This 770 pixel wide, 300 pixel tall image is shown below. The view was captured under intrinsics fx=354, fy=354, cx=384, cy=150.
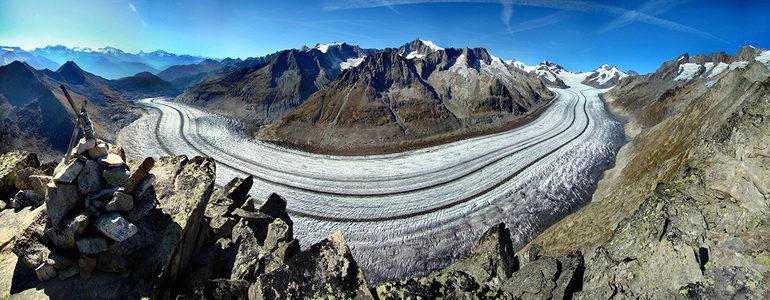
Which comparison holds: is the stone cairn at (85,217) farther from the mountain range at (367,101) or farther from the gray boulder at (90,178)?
A: the mountain range at (367,101)

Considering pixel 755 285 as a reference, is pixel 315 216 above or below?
below

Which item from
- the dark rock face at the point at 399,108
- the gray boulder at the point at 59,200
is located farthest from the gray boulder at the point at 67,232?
the dark rock face at the point at 399,108

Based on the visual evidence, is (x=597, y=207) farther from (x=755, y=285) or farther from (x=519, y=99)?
(x=519, y=99)

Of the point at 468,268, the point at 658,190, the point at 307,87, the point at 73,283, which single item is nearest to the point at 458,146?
the point at 658,190

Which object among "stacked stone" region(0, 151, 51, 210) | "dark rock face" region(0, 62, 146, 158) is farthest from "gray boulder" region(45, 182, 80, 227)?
"dark rock face" region(0, 62, 146, 158)

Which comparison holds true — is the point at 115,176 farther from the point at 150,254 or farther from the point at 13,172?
the point at 13,172

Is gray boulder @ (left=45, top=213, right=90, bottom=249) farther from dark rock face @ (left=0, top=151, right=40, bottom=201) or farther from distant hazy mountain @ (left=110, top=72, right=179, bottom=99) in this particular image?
distant hazy mountain @ (left=110, top=72, right=179, bottom=99)
